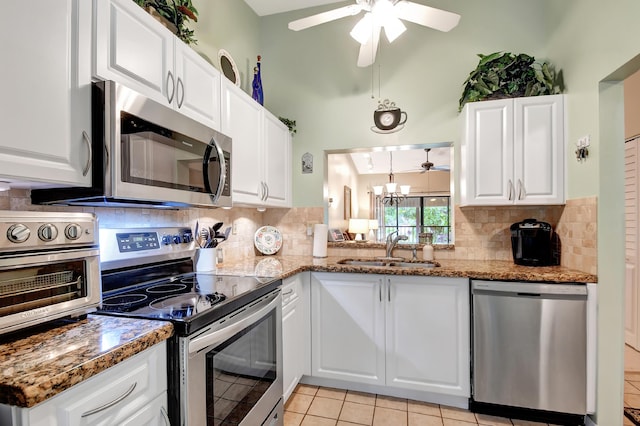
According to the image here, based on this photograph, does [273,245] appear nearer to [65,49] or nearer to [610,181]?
[65,49]

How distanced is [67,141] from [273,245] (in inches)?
76.9

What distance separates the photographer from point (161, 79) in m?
1.46

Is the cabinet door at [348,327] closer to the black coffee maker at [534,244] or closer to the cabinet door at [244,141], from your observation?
the cabinet door at [244,141]

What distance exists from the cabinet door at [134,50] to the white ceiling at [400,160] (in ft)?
13.0

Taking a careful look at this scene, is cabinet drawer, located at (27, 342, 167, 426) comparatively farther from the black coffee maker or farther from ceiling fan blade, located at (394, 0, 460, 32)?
the black coffee maker

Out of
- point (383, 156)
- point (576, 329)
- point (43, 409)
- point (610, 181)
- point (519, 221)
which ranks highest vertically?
point (383, 156)

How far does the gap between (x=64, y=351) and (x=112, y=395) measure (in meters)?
0.17

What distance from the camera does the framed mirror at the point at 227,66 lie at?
235 cm

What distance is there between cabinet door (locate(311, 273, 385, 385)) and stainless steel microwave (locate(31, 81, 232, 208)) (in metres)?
1.06

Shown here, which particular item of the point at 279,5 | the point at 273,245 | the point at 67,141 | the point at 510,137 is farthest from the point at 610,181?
the point at 279,5

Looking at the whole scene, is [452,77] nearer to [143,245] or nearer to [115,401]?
[143,245]

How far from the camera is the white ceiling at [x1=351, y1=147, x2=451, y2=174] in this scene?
5.53 metres

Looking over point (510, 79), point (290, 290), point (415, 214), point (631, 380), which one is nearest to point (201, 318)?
point (290, 290)

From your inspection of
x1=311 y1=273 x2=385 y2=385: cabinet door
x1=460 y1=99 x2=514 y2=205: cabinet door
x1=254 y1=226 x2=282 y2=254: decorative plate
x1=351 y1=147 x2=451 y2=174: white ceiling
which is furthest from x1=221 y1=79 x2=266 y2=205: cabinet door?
x1=351 y1=147 x2=451 y2=174: white ceiling
